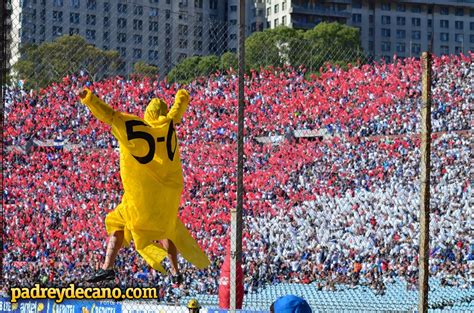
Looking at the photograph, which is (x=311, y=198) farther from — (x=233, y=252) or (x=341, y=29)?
(x=341, y=29)

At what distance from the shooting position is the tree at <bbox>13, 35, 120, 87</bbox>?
9930mm

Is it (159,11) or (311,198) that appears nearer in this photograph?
(159,11)

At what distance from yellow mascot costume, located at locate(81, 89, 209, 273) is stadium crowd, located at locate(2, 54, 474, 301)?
85.2 inches

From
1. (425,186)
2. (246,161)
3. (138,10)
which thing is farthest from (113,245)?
(246,161)

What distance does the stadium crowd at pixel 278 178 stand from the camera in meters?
14.7

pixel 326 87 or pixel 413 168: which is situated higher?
pixel 326 87

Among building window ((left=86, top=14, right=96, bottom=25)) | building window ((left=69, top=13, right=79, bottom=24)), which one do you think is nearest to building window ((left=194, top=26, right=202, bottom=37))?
building window ((left=86, top=14, right=96, bottom=25))

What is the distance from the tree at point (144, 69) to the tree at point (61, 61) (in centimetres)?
22

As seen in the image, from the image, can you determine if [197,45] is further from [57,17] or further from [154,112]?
[57,17]

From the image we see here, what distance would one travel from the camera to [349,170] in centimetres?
1966

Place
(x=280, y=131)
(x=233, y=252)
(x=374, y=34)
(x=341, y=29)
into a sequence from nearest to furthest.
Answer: (x=233, y=252) < (x=280, y=131) < (x=341, y=29) < (x=374, y=34)

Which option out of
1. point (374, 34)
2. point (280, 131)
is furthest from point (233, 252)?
point (374, 34)

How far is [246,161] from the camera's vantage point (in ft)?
62.2

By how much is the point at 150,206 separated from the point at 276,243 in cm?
777
